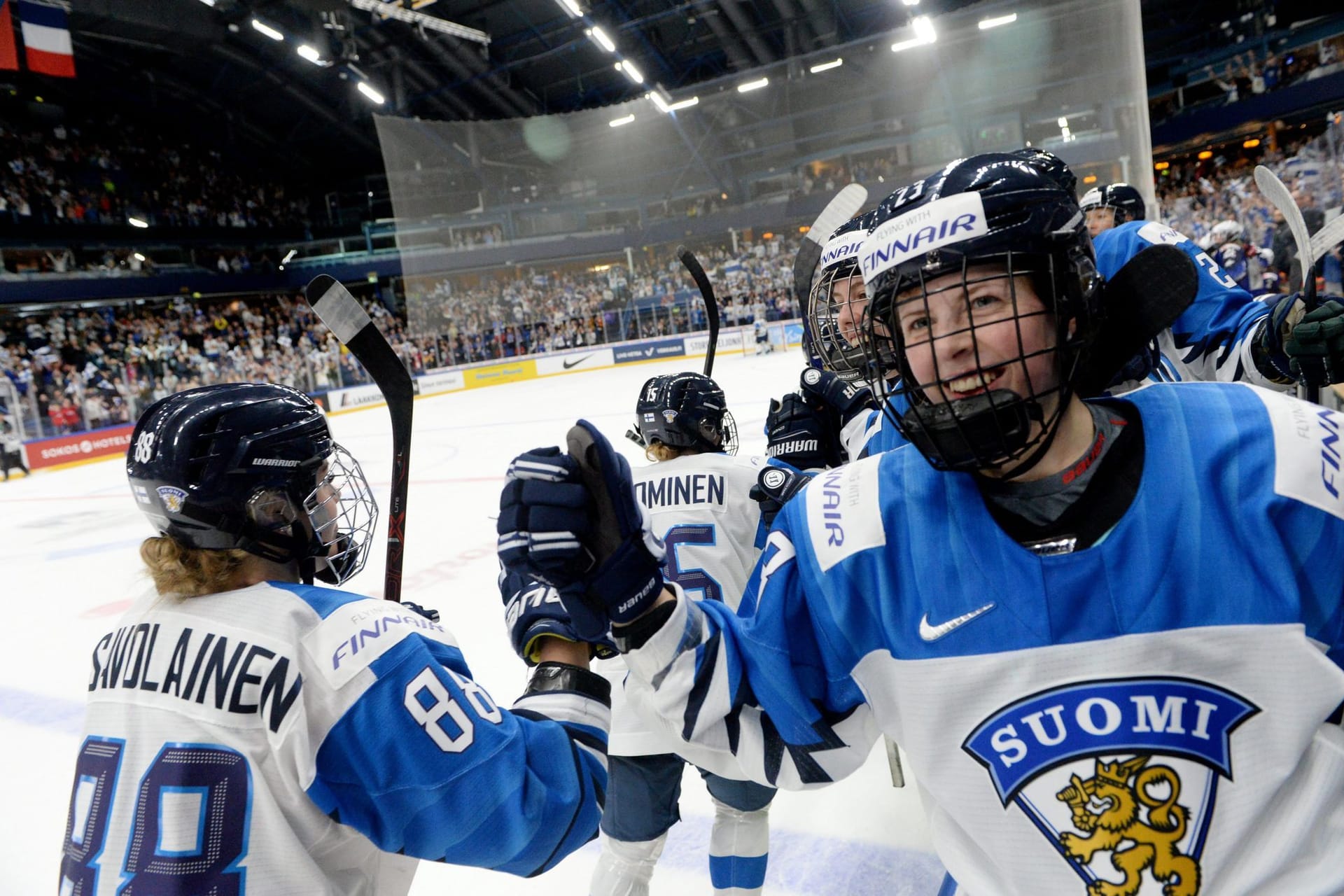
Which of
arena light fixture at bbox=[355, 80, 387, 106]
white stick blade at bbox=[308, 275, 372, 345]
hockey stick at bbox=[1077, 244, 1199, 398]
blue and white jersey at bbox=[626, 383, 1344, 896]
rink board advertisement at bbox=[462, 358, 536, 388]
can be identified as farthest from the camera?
arena light fixture at bbox=[355, 80, 387, 106]

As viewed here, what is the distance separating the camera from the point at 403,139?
63.7 feet

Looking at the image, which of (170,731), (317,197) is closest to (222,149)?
(317,197)

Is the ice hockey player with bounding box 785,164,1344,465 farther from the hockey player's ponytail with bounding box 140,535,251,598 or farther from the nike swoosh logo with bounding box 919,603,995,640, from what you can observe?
the hockey player's ponytail with bounding box 140,535,251,598

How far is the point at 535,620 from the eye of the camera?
→ 131cm

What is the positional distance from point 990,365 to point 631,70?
22.8m

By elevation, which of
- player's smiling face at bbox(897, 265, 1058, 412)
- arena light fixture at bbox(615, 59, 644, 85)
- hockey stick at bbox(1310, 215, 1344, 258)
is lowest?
player's smiling face at bbox(897, 265, 1058, 412)

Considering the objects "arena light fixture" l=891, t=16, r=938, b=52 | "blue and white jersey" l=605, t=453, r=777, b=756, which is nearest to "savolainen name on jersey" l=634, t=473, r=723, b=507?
"blue and white jersey" l=605, t=453, r=777, b=756

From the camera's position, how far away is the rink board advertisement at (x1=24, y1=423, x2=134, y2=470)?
1183 centimetres

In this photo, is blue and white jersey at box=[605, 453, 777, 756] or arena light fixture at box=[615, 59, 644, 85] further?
arena light fixture at box=[615, 59, 644, 85]

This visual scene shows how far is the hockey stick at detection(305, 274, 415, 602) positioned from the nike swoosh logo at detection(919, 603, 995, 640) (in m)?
1.18

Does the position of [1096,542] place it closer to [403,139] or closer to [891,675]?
[891,675]

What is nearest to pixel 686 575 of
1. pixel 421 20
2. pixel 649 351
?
pixel 649 351

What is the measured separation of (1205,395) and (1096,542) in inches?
9.0

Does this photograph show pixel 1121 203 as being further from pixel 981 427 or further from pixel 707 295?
pixel 981 427
